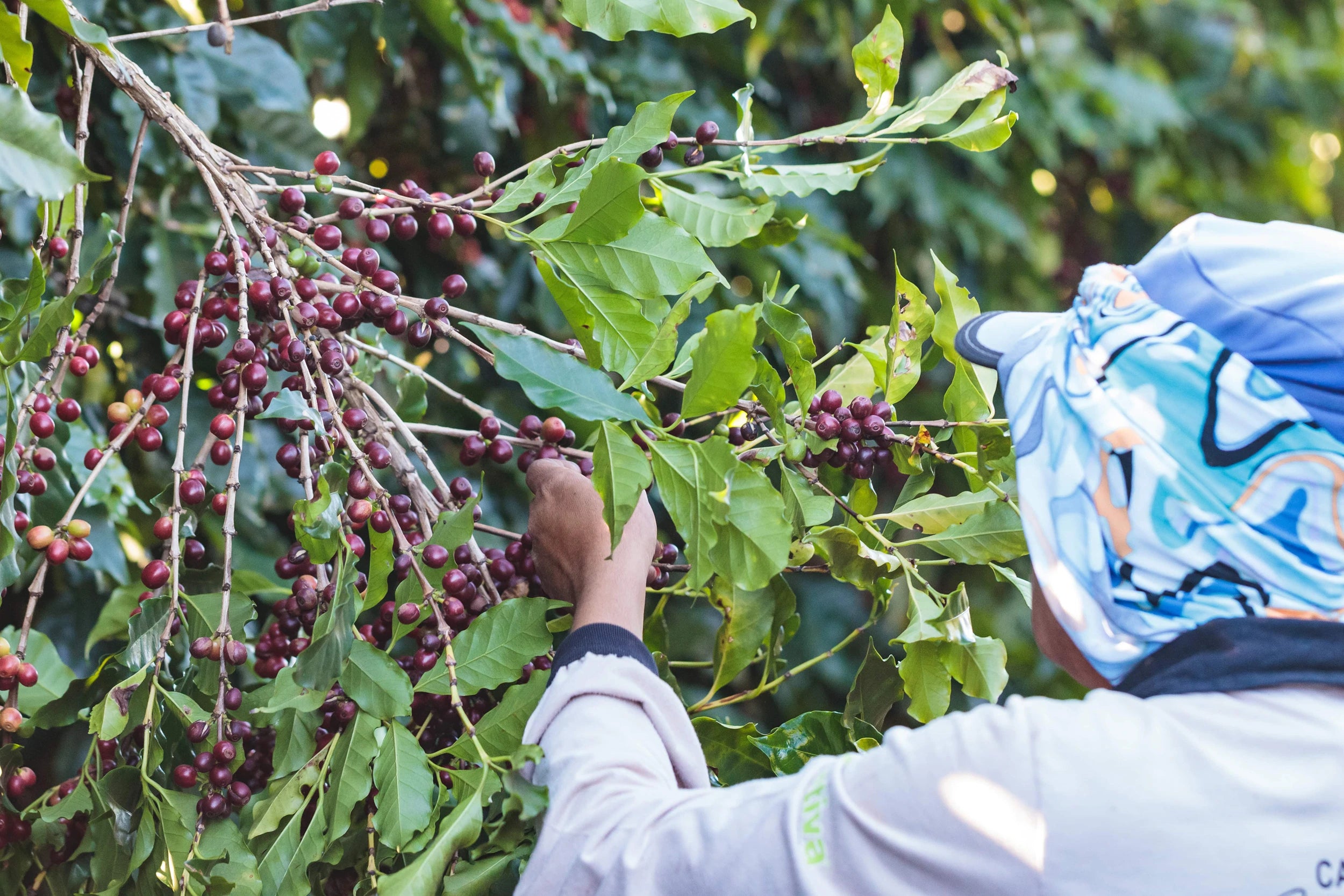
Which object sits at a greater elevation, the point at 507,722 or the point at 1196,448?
the point at 1196,448

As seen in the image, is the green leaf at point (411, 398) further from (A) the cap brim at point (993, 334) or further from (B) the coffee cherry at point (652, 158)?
(A) the cap brim at point (993, 334)

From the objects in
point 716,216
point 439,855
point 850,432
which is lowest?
point 439,855

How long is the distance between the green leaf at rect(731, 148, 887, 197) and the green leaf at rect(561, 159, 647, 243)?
0.45 ft

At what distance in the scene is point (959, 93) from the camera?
0.73 m

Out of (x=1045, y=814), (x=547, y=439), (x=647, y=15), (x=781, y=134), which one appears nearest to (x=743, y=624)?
(x=547, y=439)

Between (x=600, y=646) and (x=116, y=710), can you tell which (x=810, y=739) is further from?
(x=116, y=710)

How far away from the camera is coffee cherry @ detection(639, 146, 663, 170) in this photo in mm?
718

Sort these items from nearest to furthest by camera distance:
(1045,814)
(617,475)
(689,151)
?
(1045,814) < (617,475) < (689,151)

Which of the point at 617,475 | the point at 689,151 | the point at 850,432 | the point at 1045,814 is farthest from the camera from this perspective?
the point at 689,151

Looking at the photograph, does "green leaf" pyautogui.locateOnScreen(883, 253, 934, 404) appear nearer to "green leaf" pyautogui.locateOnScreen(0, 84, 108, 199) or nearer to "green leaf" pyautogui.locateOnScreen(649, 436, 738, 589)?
"green leaf" pyautogui.locateOnScreen(649, 436, 738, 589)

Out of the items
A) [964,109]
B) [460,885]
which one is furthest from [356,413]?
[964,109]

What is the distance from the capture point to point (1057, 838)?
1.49 feet

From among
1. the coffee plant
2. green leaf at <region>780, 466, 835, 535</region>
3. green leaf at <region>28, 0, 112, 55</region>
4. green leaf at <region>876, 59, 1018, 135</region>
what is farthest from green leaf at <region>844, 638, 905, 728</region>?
green leaf at <region>28, 0, 112, 55</region>

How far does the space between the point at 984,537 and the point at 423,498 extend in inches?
14.2
